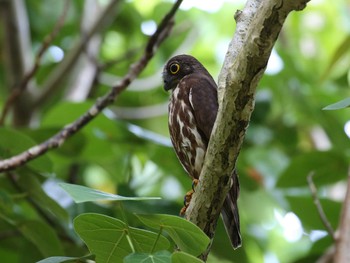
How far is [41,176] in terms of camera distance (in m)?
Result: 3.45

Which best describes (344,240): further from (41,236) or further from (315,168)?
(315,168)

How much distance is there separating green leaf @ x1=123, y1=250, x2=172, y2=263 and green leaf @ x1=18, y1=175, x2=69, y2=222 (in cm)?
98

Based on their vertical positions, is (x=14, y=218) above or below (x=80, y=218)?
above

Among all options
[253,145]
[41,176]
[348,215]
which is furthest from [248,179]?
[348,215]

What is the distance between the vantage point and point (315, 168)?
3801 mm

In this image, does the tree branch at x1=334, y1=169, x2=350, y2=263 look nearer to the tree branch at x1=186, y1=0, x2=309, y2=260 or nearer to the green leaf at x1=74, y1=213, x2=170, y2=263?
the tree branch at x1=186, y1=0, x2=309, y2=260

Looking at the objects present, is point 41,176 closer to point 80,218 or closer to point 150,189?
point 80,218

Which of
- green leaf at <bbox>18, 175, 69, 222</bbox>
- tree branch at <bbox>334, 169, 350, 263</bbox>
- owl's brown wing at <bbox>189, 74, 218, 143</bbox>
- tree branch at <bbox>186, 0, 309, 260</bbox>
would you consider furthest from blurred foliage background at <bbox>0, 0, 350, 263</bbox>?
tree branch at <bbox>334, 169, 350, 263</bbox>

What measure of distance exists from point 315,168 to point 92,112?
1234mm

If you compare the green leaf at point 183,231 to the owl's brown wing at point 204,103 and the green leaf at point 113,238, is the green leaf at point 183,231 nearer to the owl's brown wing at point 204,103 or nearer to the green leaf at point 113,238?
the green leaf at point 113,238

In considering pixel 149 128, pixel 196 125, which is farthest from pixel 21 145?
pixel 149 128

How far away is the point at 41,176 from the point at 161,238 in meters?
1.29

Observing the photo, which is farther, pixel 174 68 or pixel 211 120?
pixel 174 68

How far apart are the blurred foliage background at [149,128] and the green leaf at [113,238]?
0.78m
